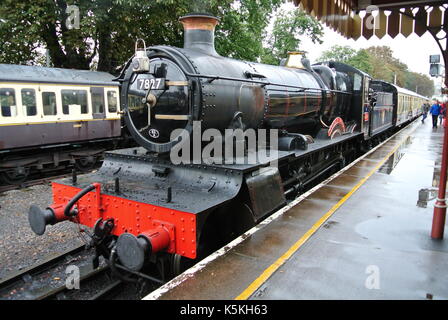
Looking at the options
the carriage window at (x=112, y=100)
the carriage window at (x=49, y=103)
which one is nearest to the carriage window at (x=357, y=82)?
the carriage window at (x=112, y=100)

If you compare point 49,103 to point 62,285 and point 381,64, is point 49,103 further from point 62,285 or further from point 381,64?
point 381,64

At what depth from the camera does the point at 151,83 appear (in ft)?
14.4

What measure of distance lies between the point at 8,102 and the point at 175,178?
739 centimetres

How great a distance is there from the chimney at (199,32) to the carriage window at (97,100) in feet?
26.3

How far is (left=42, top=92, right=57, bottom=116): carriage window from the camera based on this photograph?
10445 millimetres

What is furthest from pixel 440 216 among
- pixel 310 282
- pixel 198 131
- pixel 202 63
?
pixel 202 63

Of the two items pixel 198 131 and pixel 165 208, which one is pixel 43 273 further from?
pixel 198 131

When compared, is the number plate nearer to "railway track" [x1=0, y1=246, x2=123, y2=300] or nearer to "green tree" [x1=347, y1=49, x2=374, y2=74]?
"railway track" [x1=0, y1=246, x2=123, y2=300]

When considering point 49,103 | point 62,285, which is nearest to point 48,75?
point 49,103

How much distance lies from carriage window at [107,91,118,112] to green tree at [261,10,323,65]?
17213mm

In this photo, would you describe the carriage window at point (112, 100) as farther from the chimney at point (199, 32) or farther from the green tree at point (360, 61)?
the green tree at point (360, 61)

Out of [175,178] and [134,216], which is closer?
[134,216]

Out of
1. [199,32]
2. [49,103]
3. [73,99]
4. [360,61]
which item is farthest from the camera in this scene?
[360,61]

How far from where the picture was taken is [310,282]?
3.22 metres
